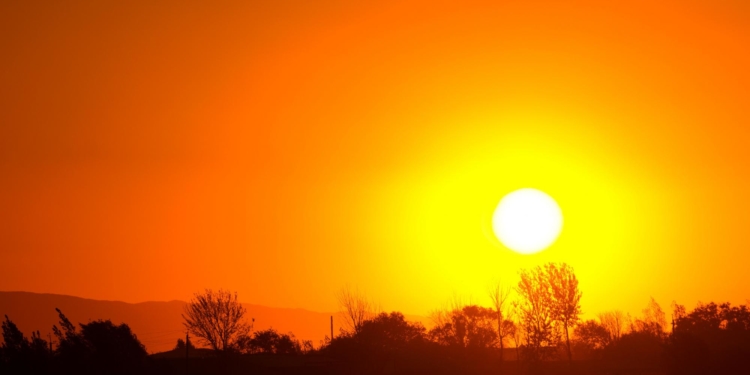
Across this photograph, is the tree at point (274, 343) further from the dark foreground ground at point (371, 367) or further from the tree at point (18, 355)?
the tree at point (18, 355)

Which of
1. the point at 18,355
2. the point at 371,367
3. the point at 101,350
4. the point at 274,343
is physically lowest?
the point at 371,367

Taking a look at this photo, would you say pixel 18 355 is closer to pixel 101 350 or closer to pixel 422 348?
pixel 101 350

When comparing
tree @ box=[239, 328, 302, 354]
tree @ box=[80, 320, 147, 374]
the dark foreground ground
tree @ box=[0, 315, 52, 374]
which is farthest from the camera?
tree @ box=[239, 328, 302, 354]

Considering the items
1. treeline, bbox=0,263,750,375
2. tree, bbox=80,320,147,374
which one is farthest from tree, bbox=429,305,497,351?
tree, bbox=80,320,147,374

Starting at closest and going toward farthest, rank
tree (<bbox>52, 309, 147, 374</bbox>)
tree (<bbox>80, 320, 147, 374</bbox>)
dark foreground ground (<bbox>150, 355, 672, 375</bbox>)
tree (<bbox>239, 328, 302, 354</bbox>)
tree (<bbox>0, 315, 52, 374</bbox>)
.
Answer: tree (<bbox>0, 315, 52, 374</bbox>), tree (<bbox>52, 309, 147, 374</bbox>), tree (<bbox>80, 320, 147, 374</bbox>), dark foreground ground (<bbox>150, 355, 672, 375</bbox>), tree (<bbox>239, 328, 302, 354</bbox>)

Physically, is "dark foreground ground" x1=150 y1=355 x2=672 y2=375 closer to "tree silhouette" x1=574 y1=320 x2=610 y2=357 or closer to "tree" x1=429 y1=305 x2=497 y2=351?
"tree" x1=429 y1=305 x2=497 y2=351

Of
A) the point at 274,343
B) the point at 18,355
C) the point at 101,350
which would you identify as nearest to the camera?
the point at 18,355

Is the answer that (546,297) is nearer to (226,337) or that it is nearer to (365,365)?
(365,365)

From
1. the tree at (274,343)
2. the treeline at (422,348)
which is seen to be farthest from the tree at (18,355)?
the tree at (274,343)

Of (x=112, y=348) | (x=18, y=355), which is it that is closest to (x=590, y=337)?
(x=112, y=348)

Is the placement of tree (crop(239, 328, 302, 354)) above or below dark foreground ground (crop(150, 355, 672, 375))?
above

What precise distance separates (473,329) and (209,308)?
1168 inches

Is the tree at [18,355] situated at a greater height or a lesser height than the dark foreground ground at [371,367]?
greater

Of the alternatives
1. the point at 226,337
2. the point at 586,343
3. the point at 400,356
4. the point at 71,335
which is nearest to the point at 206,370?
the point at 226,337
